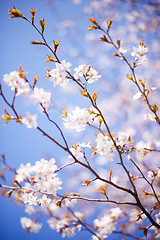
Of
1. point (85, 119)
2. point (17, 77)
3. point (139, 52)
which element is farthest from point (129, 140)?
point (17, 77)

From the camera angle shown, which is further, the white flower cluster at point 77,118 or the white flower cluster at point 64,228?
the white flower cluster at point 64,228

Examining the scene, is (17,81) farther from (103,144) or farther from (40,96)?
(103,144)

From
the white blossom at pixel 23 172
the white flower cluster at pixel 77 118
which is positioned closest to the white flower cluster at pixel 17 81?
the white flower cluster at pixel 77 118

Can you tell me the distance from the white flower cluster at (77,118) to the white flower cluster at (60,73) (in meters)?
0.27

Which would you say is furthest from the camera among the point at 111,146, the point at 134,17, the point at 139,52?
the point at 134,17

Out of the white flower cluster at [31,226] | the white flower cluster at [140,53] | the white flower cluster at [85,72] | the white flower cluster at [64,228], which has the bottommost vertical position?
the white flower cluster at [31,226]

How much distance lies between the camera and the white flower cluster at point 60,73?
1260 mm

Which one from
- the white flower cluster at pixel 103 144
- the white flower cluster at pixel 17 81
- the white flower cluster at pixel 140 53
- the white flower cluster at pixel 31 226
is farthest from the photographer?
the white flower cluster at pixel 31 226

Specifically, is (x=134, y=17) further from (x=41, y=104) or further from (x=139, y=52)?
(x=41, y=104)

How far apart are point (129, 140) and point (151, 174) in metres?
0.51

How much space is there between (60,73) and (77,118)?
0.40m

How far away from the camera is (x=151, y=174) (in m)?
1.54

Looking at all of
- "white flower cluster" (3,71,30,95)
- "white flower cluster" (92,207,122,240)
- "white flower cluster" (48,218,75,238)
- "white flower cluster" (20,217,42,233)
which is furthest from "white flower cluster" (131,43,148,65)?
"white flower cluster" (20,217,42,233)

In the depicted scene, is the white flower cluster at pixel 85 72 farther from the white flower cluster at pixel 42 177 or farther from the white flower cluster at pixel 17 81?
the white flower cluster at pixel 42 177
